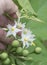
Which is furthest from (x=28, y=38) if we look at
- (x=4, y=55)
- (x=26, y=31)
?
(x=4, y=55)

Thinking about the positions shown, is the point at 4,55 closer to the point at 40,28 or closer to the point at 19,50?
the point at 19,50

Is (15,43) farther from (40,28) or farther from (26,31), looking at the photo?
(40,28)

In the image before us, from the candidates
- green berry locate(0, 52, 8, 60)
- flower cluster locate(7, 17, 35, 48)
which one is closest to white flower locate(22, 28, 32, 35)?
flower cluster locate(7, 17, 35, 48)

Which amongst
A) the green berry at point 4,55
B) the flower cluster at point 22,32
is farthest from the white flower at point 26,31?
the green berry at point 4,55

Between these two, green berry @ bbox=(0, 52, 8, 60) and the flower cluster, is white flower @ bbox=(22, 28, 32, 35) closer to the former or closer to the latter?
the flower cluster

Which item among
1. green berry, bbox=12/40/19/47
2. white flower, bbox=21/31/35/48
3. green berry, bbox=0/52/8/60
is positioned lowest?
green berry, bbox=0/52/8/60

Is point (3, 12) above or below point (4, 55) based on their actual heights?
above

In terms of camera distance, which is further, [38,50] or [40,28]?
[40,28]

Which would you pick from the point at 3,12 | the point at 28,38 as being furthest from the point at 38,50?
the point at 3,12

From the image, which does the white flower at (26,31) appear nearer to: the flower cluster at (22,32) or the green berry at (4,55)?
the flower cluster at (22,32)
